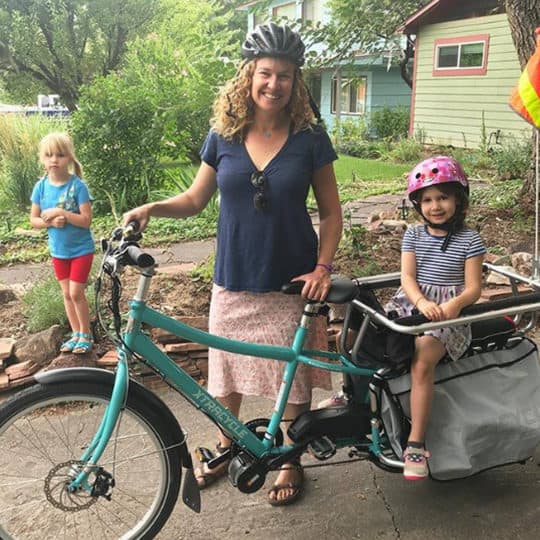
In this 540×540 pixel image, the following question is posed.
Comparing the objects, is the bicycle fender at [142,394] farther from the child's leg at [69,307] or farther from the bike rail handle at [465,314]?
the child's leg at [69,307]

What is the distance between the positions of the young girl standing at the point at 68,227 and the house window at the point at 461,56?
13.1 meters

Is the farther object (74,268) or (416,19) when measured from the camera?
(416,19)

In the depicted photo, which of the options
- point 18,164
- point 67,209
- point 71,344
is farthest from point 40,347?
point 18,164

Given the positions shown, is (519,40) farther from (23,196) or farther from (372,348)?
(23,196)

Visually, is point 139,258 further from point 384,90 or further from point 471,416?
point 384,90

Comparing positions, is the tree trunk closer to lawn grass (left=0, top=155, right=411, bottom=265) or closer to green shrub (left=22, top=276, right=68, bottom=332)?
lawn grass (left=0, top=155, right=411, bottom=265)

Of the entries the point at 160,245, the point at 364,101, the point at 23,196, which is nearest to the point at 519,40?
the point at 160,245

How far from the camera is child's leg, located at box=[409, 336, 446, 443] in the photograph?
2.39 meters

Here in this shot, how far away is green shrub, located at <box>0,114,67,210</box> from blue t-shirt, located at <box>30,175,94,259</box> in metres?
5.59

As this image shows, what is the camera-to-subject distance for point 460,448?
2.45 meters

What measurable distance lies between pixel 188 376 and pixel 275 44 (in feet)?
4.36

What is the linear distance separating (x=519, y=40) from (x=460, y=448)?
465 centimetres

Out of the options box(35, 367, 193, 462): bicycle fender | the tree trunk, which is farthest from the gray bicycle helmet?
the tree trunk

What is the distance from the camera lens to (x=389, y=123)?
18.1 meters
